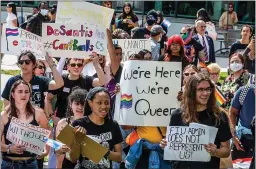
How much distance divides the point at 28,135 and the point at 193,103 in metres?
1.40

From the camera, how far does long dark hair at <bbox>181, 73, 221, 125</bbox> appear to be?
5.71 meters

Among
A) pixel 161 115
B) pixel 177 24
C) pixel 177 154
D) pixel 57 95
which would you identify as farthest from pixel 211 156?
pixel 177 24

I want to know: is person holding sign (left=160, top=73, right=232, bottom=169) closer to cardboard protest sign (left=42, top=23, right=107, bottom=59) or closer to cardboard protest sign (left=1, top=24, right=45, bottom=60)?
cardboard protest sign (left=42, top=23, right=107, bottom=59)

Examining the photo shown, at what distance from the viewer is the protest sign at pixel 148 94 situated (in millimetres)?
6535

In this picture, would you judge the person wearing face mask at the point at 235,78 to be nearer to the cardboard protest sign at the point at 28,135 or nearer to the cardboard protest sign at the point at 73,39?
the cardboard protest sign at the point at 73,39

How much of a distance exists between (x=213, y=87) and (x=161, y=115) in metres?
0.84

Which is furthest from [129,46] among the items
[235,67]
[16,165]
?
[16,165]

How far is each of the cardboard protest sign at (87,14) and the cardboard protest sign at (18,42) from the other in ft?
1.90

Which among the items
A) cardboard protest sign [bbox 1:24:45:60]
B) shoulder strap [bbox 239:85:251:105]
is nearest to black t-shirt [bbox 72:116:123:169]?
shoulder strap [bbox 239:85:251:105]

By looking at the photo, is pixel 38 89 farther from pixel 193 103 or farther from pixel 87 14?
pixel 193 103

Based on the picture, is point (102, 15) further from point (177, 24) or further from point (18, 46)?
point (177, 24)

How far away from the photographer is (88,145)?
547 centimetres

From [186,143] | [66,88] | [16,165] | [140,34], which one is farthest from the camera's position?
[140,34]

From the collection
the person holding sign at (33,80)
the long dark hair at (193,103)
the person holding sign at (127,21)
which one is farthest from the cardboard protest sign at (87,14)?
the person holding sign at (127,21)
